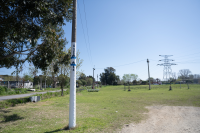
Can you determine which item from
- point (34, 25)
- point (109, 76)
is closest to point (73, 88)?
point (34, 25)

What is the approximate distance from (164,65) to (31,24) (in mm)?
55342

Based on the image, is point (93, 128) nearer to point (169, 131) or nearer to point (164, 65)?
point (169, 131)

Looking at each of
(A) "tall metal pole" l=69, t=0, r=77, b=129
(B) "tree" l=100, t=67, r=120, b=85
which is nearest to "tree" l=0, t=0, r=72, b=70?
(A) "tall metal pole" l=69, t=0, r=77, b=129

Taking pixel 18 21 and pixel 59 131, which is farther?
pixel 18 21

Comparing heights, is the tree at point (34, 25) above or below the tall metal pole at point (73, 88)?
above

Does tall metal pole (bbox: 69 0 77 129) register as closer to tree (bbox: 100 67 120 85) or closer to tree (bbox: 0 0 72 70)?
tree (bbox: 0 0 72 70)

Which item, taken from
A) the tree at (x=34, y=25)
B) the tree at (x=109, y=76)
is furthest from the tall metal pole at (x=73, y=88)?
the tree at (x=109, y=76)

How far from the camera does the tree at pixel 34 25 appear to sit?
5164 mm

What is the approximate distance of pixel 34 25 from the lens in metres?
5.81

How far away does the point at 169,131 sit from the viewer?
→ 517cm

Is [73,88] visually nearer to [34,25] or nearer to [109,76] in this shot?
[34,25]

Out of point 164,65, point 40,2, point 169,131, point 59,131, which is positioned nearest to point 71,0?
point 40,2

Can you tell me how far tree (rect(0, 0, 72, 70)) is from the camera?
5164mm

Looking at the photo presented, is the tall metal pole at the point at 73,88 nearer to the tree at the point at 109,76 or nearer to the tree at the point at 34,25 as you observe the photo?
the tree at the point at 34,25
